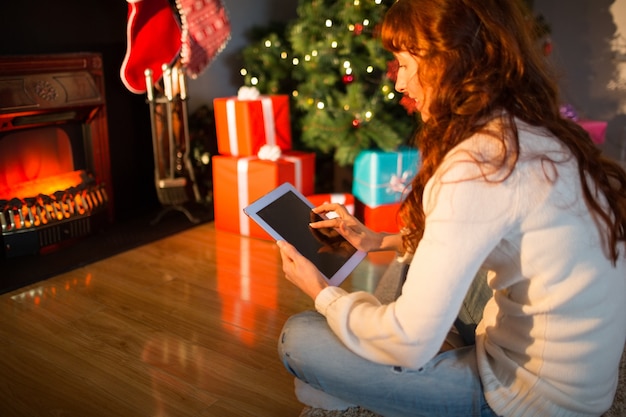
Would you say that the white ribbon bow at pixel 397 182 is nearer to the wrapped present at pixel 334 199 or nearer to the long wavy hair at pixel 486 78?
the wrapped present at pixel 334 199

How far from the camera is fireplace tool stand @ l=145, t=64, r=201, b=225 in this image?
249 centimetres

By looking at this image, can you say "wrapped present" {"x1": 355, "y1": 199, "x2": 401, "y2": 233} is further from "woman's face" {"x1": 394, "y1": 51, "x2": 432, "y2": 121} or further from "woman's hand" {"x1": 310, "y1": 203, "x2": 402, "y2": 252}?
"woman's face" {"x1": 394, "y1": 51, "x2": 432, "y2": 121}

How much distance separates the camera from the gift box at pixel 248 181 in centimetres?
246

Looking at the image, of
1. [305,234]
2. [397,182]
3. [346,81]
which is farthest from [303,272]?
[346,81]

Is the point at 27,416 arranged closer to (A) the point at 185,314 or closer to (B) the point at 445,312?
(A) the point at 185,314

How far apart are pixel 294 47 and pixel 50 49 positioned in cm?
103

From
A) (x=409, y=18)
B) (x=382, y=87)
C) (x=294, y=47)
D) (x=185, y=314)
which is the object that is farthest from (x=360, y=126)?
(x=409, y=18)

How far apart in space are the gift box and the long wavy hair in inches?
61.6

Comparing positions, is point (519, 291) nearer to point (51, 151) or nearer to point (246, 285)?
point (246, 285)

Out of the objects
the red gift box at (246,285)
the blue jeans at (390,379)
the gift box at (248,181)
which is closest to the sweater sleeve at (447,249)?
the blue jeans at (390,379)

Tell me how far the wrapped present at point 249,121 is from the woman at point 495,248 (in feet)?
5.36

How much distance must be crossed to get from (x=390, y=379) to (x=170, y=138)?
183 centimetres

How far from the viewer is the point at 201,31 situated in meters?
2.53

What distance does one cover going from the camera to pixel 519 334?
935 mm
